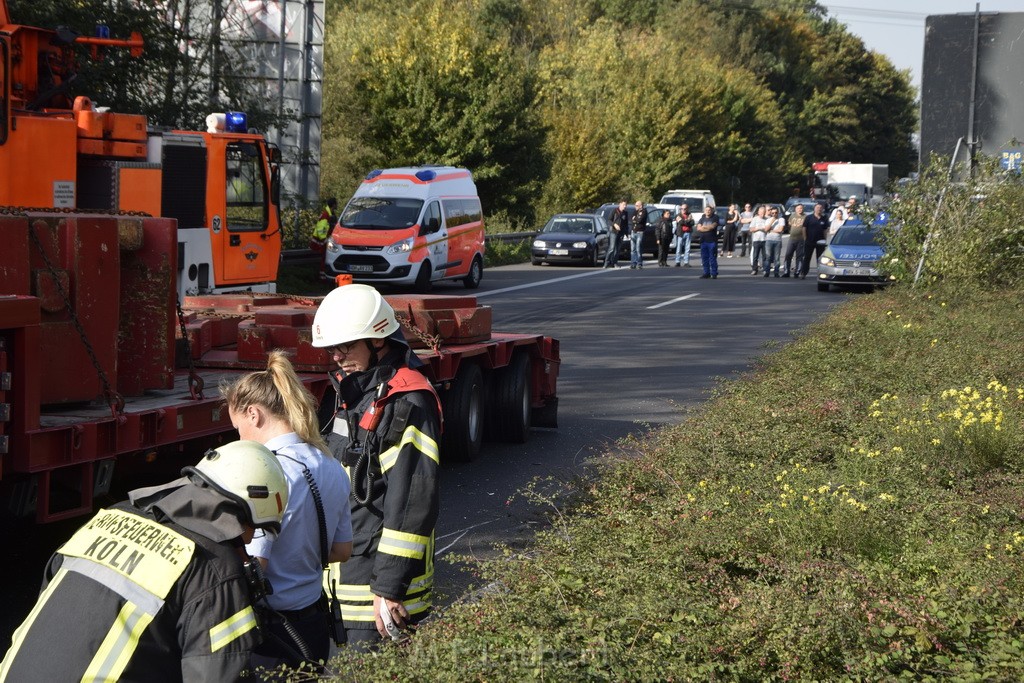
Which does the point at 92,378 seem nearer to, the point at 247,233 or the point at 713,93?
the point at 247,233

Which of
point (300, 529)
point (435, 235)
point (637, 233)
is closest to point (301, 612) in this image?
point (300, 529)

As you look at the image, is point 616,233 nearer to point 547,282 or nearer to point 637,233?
point 637,233

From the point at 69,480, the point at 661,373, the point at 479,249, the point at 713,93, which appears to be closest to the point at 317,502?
the point at 69,480

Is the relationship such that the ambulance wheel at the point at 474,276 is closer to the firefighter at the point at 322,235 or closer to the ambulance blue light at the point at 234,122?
the firefighter at the point at 322,235

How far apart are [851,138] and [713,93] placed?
1141 inches

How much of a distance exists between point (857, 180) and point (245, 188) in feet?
168

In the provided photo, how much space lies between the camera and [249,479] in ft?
9.00

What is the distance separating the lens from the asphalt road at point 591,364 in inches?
287

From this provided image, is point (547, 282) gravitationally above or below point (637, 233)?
below

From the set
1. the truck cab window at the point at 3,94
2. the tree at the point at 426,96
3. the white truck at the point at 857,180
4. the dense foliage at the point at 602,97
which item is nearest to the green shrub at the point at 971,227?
the truck cab window at the point at 3,94

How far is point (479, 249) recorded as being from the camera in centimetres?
2741

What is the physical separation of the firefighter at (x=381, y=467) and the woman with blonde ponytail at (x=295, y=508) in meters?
0.36

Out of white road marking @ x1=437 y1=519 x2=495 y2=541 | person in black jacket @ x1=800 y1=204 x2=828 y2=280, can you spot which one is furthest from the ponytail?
person in black jacket @ x1=800 y1=204 x2=828 y2=280

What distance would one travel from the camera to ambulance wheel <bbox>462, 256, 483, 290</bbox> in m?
26.9
